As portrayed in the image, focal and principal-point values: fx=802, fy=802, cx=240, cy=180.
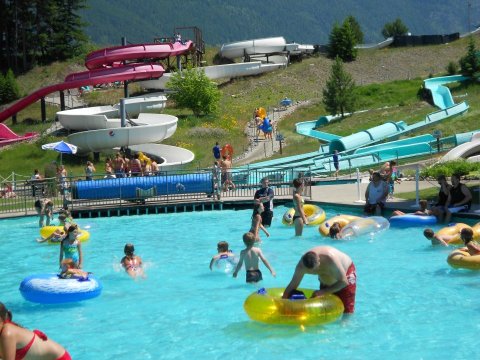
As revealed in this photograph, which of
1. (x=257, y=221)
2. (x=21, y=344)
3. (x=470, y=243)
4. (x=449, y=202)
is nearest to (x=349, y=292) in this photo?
(x=470, y=243)

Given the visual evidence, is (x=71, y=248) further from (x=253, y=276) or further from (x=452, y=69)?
(x=452, y=69)

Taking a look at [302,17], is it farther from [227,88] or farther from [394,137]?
[394,137]

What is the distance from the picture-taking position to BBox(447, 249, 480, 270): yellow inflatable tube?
13.6 meters

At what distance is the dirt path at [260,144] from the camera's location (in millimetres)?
37781

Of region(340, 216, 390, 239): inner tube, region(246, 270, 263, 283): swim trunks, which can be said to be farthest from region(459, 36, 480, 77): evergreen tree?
region(246, 270, 263, 283): swim trunks

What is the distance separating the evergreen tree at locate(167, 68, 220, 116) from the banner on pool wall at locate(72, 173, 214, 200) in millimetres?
20143

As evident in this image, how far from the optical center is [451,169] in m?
25.4

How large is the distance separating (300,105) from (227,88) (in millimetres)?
6155

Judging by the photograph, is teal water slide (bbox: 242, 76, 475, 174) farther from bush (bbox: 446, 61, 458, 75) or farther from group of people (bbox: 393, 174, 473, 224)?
bush (bbox: 446, 61, 458, 75)

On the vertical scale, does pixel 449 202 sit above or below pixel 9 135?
below

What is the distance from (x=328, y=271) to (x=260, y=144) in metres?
30.9

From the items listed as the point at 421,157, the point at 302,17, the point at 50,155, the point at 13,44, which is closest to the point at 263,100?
the point at 50,155

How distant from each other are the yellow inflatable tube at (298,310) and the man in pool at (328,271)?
0.14m

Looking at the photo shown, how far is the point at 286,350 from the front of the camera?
33.3 feet
